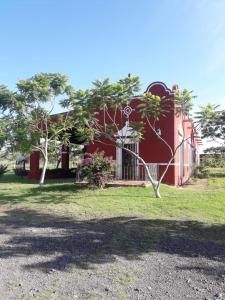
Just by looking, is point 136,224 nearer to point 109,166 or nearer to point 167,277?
point 167,277

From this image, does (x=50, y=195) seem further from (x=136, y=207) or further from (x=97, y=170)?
(x=136, y=207)

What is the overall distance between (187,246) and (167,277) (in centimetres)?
203

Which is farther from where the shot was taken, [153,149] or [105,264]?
[153,149]

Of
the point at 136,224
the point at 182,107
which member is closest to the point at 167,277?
the point at 136,224

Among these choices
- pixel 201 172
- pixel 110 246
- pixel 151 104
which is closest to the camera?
pixel 110 246

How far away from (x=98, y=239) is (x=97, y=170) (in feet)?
26.4

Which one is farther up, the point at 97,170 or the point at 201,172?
the point at 201,172

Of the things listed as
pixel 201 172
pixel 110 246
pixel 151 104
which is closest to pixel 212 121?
pixel 151 104

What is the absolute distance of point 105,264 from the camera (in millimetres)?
6301

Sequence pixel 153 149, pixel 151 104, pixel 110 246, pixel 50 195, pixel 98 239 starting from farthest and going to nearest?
pixel 153 149, pixel 50 195, pixel 151 104, pixel 98 239, pixel 110 246

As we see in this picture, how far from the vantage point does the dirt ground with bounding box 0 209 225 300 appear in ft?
16.7

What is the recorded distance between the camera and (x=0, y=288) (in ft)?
16.9

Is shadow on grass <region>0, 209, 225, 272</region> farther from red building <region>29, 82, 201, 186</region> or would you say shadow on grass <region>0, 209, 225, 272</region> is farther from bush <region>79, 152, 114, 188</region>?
red building <region>29, 82, 201, 186</region>

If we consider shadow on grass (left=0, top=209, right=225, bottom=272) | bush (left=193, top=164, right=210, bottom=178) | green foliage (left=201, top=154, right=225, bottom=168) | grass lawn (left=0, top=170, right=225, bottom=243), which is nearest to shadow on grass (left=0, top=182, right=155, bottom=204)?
grass lawn (left=0, top=170, right=225, bottom=243)
